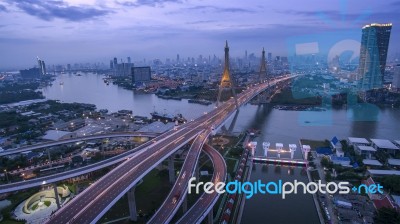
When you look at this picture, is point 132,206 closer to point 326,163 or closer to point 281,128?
point 326,163

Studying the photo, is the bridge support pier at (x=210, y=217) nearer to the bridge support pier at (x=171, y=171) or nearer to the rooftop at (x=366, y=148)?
the bridge support pier at (x=171, y=171)

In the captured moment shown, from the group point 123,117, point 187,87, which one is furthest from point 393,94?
point 123,117

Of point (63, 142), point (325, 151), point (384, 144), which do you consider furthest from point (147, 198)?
point (384, 144)

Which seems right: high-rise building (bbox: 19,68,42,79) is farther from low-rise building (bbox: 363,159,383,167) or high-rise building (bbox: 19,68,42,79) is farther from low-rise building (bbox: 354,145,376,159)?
low-rise building (bbox: 363,159,383,167)

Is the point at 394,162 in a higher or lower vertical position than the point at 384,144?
lower

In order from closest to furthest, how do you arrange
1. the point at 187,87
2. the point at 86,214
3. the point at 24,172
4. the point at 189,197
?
1. the point at 86,214
2. the point at 189,197
3. the point at 24,172
4. the point at 187,87

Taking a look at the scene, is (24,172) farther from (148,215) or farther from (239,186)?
(239,186)
